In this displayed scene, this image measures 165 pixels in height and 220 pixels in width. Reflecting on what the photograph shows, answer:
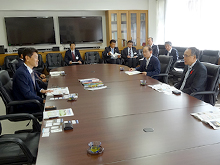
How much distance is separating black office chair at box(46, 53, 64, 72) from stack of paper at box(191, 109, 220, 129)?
6.23 metres

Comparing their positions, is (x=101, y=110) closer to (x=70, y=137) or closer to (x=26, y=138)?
(x=70, y=137)

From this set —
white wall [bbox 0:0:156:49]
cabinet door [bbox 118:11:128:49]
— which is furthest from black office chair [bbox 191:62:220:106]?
white wall [bbox 0:0:156:49]

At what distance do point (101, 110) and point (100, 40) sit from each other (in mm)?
6581

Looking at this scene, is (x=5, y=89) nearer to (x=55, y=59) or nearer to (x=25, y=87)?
(x=25, y=87)

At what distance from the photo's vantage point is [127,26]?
26.6 ft

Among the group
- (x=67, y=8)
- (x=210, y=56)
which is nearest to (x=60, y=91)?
(x=210, y=56)

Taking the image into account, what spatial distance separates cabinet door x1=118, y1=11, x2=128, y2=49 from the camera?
8008 millimetres

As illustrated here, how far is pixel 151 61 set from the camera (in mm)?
4211

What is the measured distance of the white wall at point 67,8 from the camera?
7.32m

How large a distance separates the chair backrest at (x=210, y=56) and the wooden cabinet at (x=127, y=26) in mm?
3218

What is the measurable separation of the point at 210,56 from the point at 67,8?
16.9ft

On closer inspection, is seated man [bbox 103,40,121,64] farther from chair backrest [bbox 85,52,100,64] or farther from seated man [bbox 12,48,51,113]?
seated man [bbox 12,48,51,113]

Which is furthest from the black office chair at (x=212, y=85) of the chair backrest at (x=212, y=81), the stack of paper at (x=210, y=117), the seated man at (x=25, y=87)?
the seated man at (x=25, y=87)

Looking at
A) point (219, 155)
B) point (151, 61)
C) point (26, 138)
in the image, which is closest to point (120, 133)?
point (219, 155)
